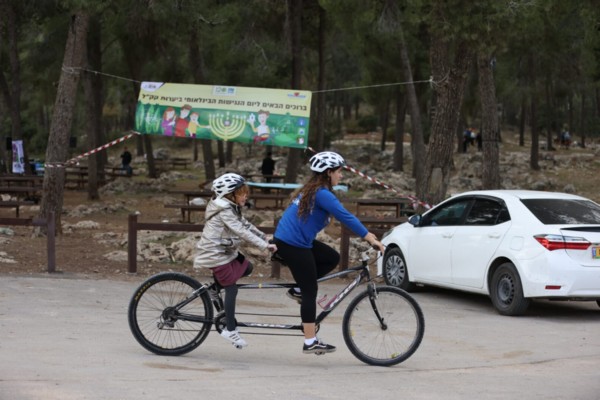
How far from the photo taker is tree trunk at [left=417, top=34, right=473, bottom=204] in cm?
1731

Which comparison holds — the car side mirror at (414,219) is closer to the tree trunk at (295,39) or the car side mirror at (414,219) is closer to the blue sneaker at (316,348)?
the blue sneaker at (316,348)

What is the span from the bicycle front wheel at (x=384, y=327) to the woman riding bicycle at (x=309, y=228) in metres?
0.27

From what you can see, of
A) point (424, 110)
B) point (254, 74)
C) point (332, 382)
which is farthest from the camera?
point (424, 110)

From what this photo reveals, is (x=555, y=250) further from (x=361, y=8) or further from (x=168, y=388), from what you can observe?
(x=361, y=8)

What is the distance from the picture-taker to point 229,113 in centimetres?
2033

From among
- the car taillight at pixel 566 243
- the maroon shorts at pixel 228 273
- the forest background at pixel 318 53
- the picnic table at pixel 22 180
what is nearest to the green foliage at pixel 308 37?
the forest background at pixel 318 53

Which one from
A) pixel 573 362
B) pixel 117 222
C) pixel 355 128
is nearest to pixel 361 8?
pixel 117 222

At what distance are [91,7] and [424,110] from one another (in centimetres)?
3945

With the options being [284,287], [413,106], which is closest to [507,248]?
[284,287]

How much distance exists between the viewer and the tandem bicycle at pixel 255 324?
8.02 metres

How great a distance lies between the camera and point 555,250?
1099 centimetres

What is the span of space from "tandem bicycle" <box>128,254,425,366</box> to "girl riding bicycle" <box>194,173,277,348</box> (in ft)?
0.34

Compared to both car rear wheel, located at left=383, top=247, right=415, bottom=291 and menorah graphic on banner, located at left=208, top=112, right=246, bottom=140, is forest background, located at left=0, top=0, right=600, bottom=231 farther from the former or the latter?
car rear wheel, located at left=383, top=247, right=415, bottom=291

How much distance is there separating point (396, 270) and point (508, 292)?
2482mm
